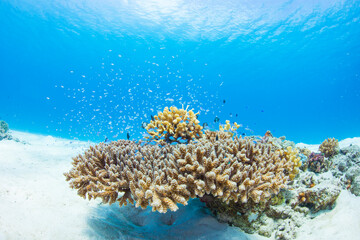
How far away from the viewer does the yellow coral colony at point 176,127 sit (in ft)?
17.7

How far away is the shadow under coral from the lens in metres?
3.25

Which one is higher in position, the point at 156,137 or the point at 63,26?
the point at 63,26

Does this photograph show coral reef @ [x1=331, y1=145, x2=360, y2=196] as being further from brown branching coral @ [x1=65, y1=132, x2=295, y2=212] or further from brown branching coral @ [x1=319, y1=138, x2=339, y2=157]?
brown branching coral @ [x1=65, y1=132, x2=295, y2=212]

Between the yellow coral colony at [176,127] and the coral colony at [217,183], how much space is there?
1.38 m

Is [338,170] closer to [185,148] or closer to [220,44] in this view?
[185,148]

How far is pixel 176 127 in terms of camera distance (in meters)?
5.48

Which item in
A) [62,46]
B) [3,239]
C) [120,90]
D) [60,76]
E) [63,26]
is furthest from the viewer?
[120,90]

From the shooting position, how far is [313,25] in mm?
39906

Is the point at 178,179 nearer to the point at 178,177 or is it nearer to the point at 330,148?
the point at 178,177

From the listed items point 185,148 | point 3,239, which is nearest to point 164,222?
point 185,148

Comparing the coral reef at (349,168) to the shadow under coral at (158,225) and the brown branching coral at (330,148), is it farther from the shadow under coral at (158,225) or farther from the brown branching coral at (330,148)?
the shadow under coral at (158,225)

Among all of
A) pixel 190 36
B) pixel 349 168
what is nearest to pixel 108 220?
pixel 349 168

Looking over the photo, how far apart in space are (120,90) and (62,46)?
61.1 m

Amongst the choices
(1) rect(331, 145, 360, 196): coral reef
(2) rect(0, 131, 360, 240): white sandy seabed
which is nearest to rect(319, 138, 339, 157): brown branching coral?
(1) rect(331, 145, 360, 196): coral reef
